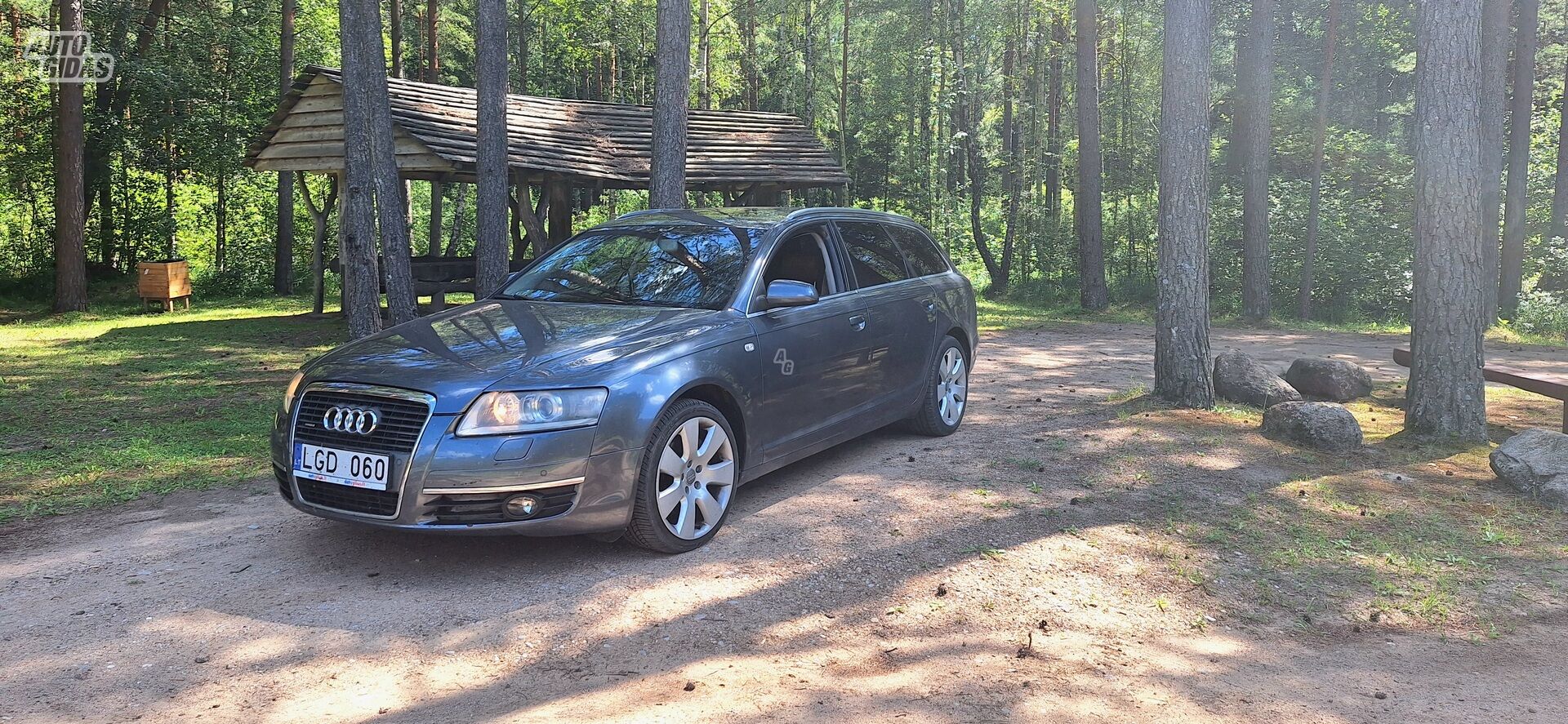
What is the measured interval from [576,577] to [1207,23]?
708 cm

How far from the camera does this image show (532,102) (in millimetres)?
18234

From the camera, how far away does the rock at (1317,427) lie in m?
7.82

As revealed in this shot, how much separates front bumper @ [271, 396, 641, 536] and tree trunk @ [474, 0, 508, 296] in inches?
294

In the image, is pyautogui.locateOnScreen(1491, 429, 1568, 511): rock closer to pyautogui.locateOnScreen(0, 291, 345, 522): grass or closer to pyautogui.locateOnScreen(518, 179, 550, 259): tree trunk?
pyautogui.locateOnScreen(0, 291, 345, 522): grass

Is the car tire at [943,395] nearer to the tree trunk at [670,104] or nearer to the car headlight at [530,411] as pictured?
the car headlight at [530,411]

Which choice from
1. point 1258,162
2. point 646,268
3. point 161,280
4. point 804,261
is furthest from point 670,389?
point 161,280

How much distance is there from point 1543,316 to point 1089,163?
781 centimetres

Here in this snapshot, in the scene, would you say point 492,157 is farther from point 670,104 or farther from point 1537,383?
point 1537,383

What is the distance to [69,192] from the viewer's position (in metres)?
17.9

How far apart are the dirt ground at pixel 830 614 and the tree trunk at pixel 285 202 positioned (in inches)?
699

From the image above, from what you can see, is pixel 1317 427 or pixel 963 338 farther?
pixel 963 338

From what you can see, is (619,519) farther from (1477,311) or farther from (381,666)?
(1477,311)

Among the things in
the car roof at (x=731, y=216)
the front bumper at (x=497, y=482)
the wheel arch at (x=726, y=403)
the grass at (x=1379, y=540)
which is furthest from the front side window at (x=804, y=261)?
the grass at (x=1379, y=540)

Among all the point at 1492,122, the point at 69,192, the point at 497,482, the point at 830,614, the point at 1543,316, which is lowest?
the point at 830,614
